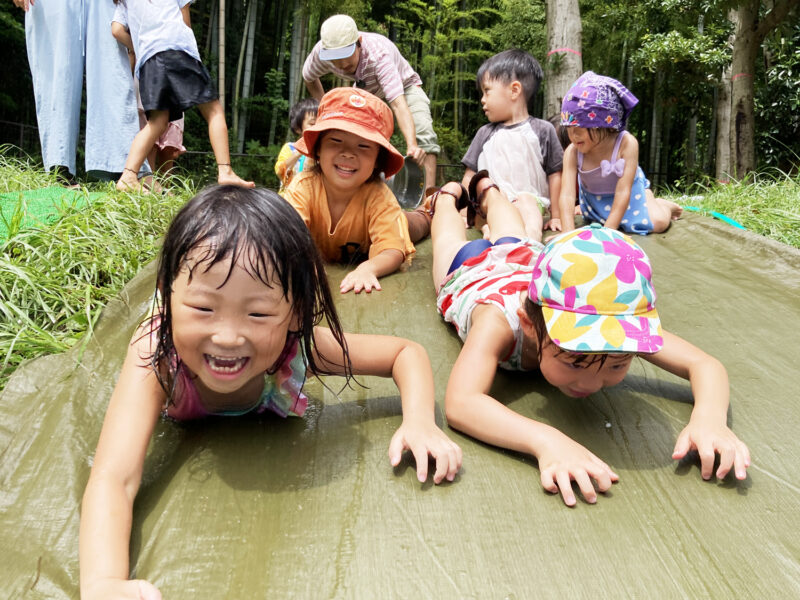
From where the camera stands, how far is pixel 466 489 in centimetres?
137

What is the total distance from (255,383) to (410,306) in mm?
982

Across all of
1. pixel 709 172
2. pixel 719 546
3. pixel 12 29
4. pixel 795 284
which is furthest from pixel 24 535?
pixel 709 172

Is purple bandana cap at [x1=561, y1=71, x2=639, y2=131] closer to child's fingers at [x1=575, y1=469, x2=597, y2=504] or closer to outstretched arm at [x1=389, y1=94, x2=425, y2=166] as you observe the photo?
outstretched arm at [x1=389, y1=94, x2=425, y2=166]

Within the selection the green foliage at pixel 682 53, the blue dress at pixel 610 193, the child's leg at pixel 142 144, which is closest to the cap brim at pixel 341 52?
the child's leg at pixel 142 144

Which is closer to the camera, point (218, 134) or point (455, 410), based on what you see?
point (455, 410)

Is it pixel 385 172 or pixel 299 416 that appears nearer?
pixel 299 416

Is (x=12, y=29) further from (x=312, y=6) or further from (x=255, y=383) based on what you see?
(x=255, y=383)

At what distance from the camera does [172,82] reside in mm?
3615

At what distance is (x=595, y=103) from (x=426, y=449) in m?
2.45

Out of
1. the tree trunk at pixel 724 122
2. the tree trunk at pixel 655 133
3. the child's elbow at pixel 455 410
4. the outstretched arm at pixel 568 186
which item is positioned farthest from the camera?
the tree trunk at pixel 655 133

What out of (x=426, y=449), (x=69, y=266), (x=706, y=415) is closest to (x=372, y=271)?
(x=69, y=266)

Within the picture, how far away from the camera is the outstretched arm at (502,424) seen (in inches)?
53.1

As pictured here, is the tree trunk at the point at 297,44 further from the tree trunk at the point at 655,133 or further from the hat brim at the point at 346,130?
the hat brim at the point at 346,130

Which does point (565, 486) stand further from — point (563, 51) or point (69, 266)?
point (563, 51)
